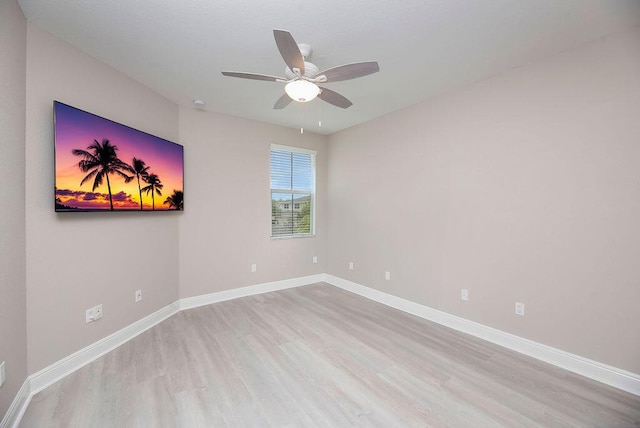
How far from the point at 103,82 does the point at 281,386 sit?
303cm

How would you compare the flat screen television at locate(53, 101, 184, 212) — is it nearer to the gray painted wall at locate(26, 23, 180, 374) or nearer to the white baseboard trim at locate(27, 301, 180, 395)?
the gray painted wall at locate(26, 23, 180, 374)

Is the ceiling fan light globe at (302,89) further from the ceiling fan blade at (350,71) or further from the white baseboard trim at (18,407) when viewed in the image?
the white baseboard trim at (18,407)

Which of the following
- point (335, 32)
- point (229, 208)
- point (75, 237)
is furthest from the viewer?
point (229, 208)

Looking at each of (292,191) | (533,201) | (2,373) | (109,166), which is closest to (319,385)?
(2,373)

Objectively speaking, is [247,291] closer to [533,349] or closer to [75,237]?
[75,237]

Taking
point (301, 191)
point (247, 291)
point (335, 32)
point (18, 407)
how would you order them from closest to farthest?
point (18, 407), point (335, 32), point (247, 291), point (301, 191)

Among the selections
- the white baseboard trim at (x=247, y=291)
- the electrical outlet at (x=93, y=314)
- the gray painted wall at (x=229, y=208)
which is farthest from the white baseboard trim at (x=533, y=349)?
the electrical outlet at (x=93, y=314)

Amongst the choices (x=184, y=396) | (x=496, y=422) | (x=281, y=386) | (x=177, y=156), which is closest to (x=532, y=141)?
(x=496, y=422)

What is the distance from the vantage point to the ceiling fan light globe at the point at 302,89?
180cm

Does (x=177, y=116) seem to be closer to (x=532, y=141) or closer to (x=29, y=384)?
(x=29, y=384)

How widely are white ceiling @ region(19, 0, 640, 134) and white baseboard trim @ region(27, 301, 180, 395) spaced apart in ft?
8.29

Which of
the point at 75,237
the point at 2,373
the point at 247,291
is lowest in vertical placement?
the point at 247,291

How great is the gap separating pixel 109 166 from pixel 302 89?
6.19 feet

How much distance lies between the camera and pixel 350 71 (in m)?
1.75
